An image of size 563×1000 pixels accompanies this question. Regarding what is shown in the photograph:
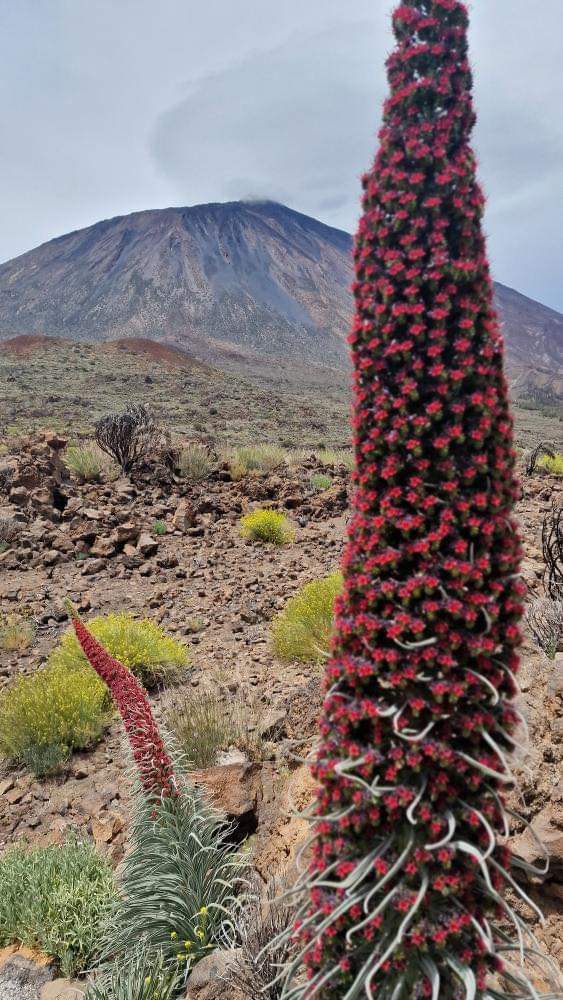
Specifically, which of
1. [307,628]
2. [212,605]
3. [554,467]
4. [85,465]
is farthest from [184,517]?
[554,467]

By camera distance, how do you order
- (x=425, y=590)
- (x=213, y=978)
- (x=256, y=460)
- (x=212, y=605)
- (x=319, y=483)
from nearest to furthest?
(x=425, y=590) → (x=213, y=978) → (x=212, y=605) → (x=319, y=483) → (x=256, y=460)

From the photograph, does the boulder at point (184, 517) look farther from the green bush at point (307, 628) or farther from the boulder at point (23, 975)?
the boulder at point (23, 975)

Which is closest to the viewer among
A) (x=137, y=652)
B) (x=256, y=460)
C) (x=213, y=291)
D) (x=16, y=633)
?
(x=137, y=652)

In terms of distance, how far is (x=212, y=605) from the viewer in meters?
6.25

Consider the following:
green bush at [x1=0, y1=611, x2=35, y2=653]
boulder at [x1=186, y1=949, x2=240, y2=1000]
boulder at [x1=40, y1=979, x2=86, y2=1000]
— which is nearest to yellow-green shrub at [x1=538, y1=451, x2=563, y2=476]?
Result: green bush at [x1=0, y1=611, x2=35, y2=653]

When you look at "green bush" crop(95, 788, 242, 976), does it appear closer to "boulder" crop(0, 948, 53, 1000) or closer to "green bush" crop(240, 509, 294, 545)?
"boulder" crop(0, 948, 53, 1000)

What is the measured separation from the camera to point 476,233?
4.66 ft

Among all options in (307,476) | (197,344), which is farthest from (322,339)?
(307,476)

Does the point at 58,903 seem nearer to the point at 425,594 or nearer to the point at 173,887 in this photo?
the point at 173,887

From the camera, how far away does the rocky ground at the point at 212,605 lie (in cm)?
261

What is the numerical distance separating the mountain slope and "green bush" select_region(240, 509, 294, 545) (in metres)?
53.5

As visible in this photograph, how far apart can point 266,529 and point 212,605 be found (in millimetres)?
1853

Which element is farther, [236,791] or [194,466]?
[194,466]

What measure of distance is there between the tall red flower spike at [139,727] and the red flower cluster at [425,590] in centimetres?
115
